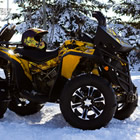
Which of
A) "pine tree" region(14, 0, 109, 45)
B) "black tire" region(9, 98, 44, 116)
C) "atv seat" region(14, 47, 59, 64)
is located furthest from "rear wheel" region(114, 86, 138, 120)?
"pine tree" region(14, 0, 109, 45)

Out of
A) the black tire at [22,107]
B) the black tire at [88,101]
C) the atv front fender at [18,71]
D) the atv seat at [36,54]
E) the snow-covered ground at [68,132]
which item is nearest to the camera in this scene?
the snow-covered ground at [68,132]

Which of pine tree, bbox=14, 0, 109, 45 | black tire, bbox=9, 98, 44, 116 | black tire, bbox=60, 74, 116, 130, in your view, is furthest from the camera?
pine tree, bbox=14, 0, 109, 45

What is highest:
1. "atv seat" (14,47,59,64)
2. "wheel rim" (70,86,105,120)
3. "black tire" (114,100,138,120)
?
"atv seat" (14,47,59,64)

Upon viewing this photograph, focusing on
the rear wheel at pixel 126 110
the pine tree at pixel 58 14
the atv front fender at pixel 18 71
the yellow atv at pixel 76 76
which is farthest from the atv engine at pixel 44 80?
the pine tree at pixel 58 14

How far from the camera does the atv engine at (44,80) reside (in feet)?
13.2

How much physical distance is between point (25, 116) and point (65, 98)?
4.64ft

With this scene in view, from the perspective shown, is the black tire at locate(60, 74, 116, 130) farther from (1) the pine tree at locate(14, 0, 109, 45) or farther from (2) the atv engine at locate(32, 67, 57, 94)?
(1) the pine tree at locate(14, 0, 109, 45)

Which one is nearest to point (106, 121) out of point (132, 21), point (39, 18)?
point (39, 18)

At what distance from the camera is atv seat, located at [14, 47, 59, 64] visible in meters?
4.02

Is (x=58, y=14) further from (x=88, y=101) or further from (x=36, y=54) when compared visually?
(x=88, y=101)

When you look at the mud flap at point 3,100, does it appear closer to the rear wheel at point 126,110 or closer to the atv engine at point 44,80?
the atv engine at point 44,80

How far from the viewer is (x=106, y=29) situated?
3.70 meters

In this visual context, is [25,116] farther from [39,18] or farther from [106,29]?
[39,18]

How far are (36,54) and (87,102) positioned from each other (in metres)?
1.18
